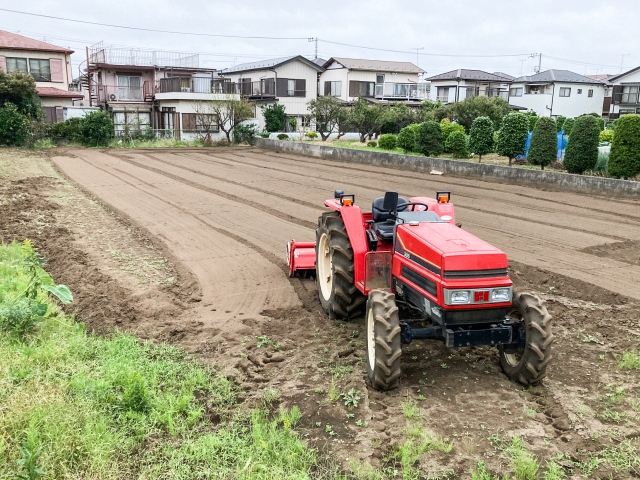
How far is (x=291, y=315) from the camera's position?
261 inches

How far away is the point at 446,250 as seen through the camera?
4488 millimetres

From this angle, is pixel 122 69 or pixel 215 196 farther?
pixel 122 69

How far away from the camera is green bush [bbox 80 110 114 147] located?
30188 mm

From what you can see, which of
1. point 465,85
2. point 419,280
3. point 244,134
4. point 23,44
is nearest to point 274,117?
point 244,134

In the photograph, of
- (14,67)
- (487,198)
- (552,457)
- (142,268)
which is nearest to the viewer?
(552,457)

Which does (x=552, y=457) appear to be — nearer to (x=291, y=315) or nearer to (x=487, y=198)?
(x=291, y=315)

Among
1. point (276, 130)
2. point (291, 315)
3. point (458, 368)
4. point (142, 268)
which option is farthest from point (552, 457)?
point (276, 130)

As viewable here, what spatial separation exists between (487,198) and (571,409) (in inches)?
438

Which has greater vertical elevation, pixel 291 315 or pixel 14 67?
pixel 14 67

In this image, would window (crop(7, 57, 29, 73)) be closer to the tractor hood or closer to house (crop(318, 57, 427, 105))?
house (crop(318, 57, 427, 105))

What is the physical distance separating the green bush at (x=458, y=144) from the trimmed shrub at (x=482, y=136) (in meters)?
0.85

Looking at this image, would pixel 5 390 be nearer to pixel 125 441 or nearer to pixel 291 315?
pixel 125 441

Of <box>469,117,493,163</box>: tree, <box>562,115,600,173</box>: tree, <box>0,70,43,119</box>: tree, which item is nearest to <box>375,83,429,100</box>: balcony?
<box>0,70,43,119</box>: tree

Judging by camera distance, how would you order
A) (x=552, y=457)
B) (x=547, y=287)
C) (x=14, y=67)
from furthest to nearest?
(x=14, y=67) < (x=547, y=287) < (x=552, y=457)
